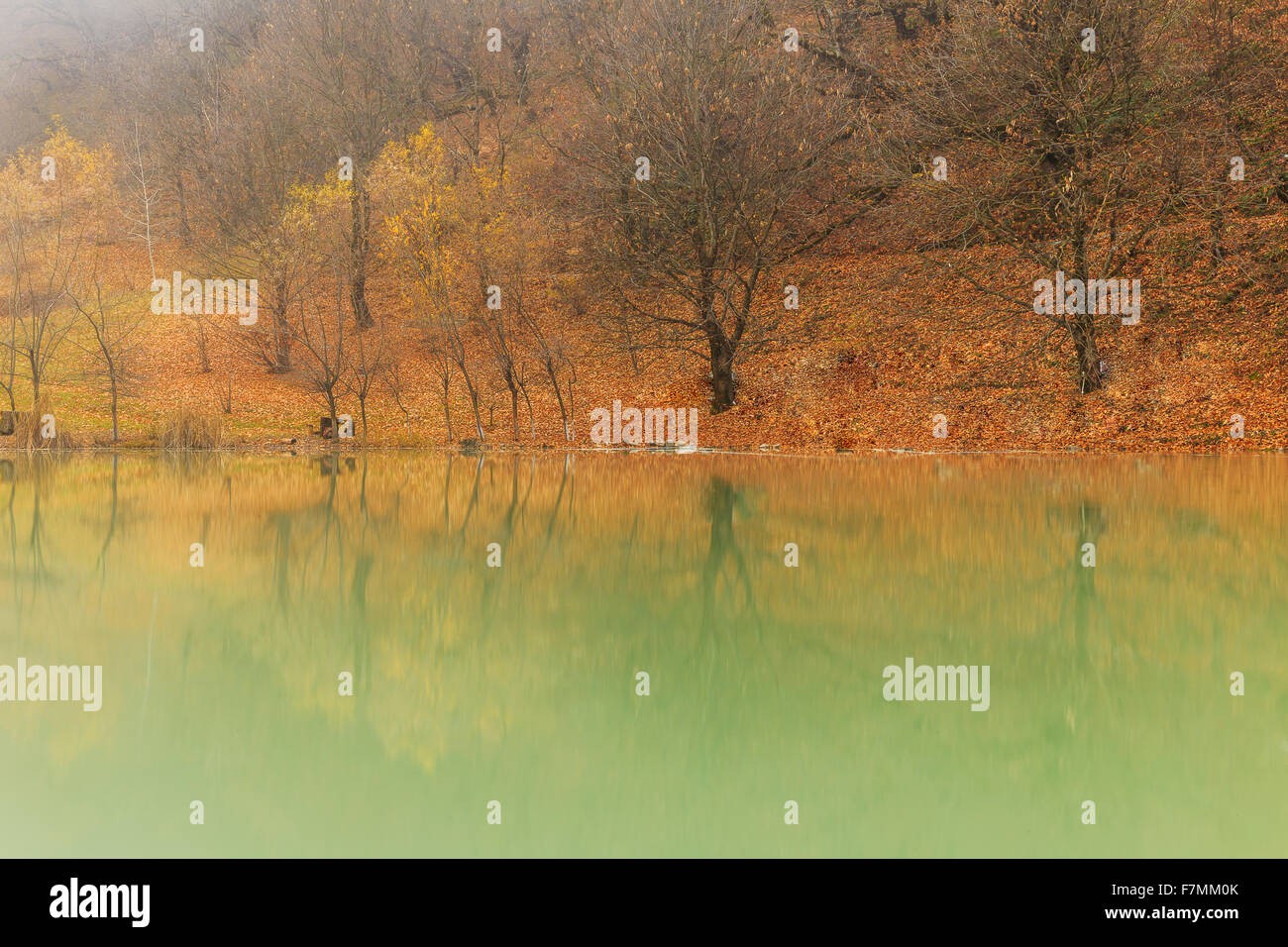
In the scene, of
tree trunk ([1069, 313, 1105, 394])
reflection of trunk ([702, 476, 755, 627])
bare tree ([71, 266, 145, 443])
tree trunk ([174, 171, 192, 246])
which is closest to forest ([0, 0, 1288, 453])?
tree trunk ([1069, 313, 1105, 394])

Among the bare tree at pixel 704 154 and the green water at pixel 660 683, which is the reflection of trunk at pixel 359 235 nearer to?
the bare tree at pixel 704 154

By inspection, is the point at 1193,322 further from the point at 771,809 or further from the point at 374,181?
the point at 771,809

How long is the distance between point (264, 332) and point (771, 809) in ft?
Answer: 126

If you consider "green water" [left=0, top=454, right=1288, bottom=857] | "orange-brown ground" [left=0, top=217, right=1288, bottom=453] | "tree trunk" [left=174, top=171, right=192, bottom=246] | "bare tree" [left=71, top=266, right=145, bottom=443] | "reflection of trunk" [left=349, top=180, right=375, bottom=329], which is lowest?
"green water" [left=0, top=454, right=1288, bottom=857]

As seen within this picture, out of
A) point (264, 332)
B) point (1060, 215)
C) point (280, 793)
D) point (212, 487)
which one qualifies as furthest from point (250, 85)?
point (280, 793)

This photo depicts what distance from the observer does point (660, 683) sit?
715 cm

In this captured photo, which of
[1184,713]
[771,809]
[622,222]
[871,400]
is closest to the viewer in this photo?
[771,809]

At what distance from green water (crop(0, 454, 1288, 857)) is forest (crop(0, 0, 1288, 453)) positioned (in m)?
14.5

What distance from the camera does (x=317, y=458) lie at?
94.6 ft

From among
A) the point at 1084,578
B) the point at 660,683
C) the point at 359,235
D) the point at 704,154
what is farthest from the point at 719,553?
the point at 359,235

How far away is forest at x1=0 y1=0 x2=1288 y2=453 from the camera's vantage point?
27.8m

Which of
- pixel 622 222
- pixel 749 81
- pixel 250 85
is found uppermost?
pixel 250 85

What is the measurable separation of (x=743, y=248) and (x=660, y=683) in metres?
27.7

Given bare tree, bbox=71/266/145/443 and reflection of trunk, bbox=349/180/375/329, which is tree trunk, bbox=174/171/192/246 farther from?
reflection of trunk, bbox=349/180/375/329
